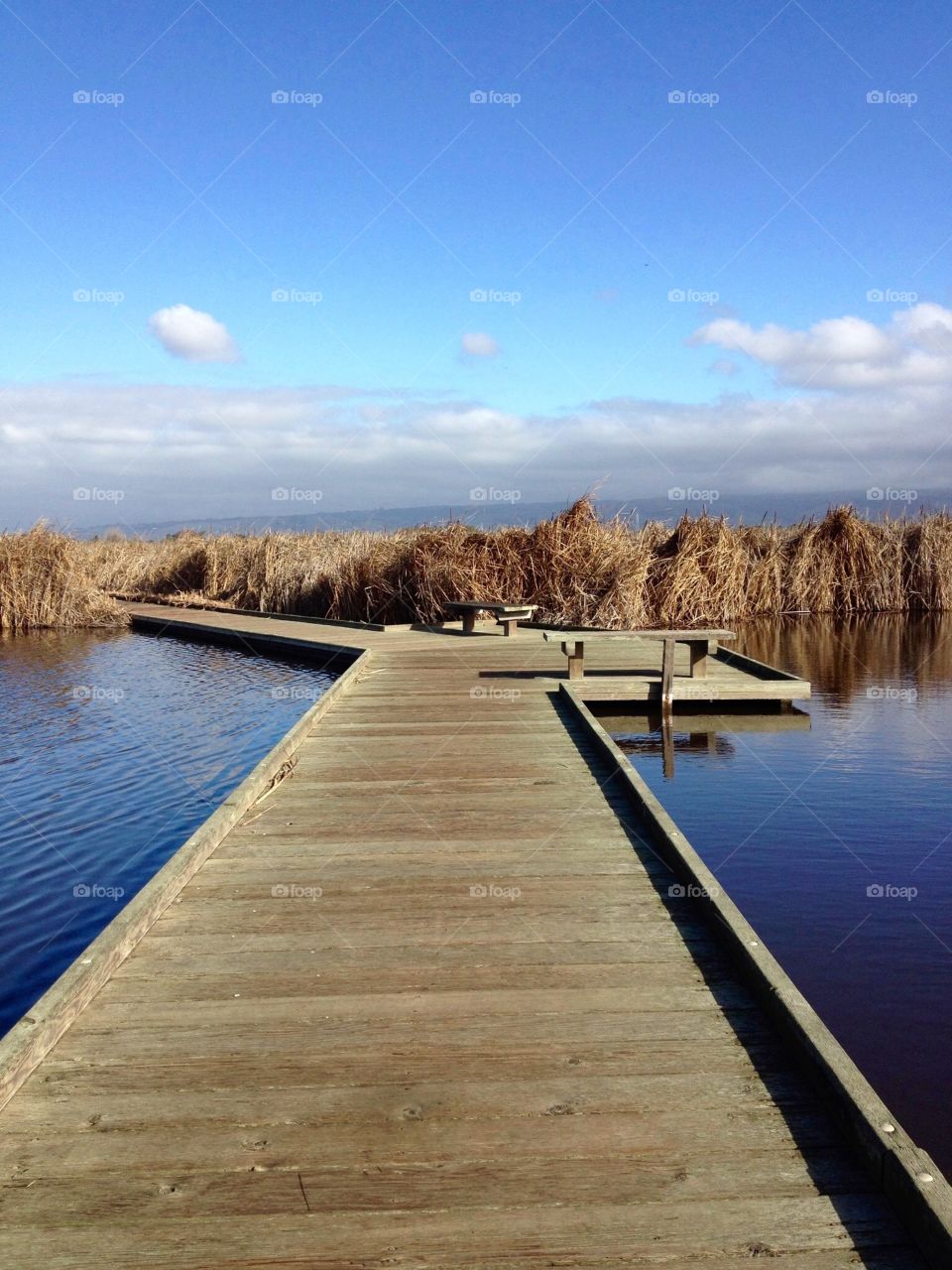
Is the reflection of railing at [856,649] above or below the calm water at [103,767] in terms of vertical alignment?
above

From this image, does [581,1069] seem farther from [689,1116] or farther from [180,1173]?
[180,1173]

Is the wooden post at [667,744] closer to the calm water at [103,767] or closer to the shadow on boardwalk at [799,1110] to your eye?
the calm water at [103,767]

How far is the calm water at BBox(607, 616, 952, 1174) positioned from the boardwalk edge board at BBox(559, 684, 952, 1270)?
3.04ft

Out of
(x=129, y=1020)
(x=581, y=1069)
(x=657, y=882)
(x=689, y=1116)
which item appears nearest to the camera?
(x=689, y=1116)

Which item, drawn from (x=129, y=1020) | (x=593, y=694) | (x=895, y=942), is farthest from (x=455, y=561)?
(x=129, y=1020)

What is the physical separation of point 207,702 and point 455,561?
6.42 m

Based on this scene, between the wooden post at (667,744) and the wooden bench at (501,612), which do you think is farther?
the wooden bench at (501,612)

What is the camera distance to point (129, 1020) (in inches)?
132

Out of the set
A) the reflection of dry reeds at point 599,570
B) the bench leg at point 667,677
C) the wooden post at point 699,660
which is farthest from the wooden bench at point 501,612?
the bench leg at point 667,677

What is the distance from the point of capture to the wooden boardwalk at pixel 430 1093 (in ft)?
7.63

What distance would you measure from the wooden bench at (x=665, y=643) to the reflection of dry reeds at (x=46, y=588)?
1420 cm

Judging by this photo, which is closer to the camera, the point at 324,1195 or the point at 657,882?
the point at 324,1195

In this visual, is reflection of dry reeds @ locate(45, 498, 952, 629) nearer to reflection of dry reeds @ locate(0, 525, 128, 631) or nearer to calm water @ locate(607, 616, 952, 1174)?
reflection of dry reeds @ locate(0, 525, 128, 631)

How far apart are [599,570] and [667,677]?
22.9 ft
